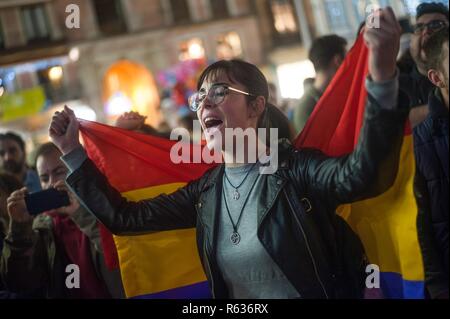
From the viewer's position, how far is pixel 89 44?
25781 mm

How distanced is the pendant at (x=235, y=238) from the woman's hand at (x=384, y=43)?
2.39 ft

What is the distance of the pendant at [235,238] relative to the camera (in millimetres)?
1864

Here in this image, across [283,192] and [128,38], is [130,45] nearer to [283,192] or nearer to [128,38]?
[128,38]

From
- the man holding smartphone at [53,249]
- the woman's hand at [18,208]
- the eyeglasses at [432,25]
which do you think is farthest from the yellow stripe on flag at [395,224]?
the woman's hand at [18,208]

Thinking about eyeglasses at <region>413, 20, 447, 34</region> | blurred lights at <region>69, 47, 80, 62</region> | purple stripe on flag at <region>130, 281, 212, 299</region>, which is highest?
blurred lights at <region>69, 47, 80, 62</region>

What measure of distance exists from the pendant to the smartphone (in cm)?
110

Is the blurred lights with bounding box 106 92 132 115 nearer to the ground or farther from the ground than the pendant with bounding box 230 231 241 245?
farther from the ground

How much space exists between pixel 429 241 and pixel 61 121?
172 centimetres

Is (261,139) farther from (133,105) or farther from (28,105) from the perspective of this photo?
(133,105)

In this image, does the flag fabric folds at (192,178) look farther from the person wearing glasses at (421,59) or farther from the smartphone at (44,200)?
the person wearing glasses at (421,59)

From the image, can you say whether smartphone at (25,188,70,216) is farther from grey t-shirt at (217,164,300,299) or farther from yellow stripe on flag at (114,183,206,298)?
grey t-shirt at (217,164,300,299)

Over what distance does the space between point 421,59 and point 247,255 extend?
1465mm

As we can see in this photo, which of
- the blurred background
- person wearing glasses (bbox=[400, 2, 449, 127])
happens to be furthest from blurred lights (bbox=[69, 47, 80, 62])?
person wearing glasses (bbox=[400, 2, 449, 127])

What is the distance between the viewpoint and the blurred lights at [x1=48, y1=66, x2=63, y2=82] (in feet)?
84.9
